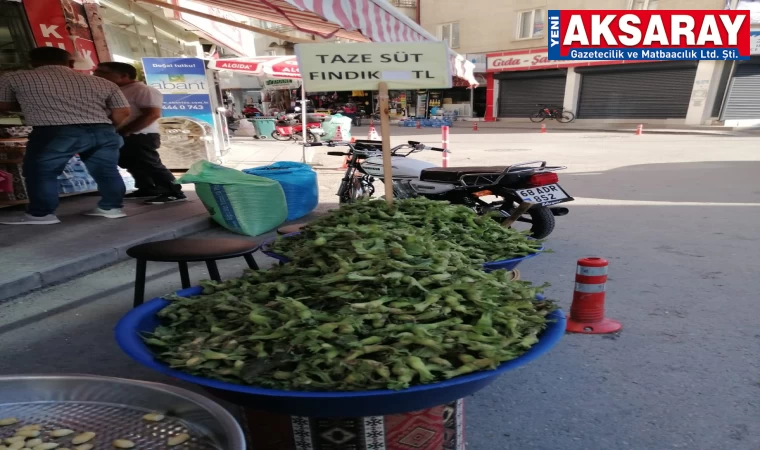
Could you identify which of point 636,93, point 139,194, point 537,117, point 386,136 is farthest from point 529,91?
point 386,136

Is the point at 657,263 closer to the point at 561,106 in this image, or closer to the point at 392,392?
the point at 392,392

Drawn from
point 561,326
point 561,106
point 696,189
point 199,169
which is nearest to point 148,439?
point 561,326

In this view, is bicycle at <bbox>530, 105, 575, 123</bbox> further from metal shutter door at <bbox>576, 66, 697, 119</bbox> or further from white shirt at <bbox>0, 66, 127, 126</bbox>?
white shirt at <bbox>0, 66, 127, 126</bbox>

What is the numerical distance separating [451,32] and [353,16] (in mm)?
27756

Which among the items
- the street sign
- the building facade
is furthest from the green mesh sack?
the building facade

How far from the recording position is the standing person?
571cm

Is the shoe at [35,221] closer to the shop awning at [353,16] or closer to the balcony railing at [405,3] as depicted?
A: the shop awning at [353,16]

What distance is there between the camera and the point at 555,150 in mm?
13258

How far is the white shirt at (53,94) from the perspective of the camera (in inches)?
176

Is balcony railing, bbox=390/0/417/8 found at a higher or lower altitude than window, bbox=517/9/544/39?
higher

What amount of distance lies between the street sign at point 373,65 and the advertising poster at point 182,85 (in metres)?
7.97

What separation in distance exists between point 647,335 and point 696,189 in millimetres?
5740

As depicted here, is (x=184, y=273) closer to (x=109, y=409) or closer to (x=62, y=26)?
(x=109, y=409)

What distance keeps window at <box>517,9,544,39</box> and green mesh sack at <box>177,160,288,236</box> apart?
78.9 ft
